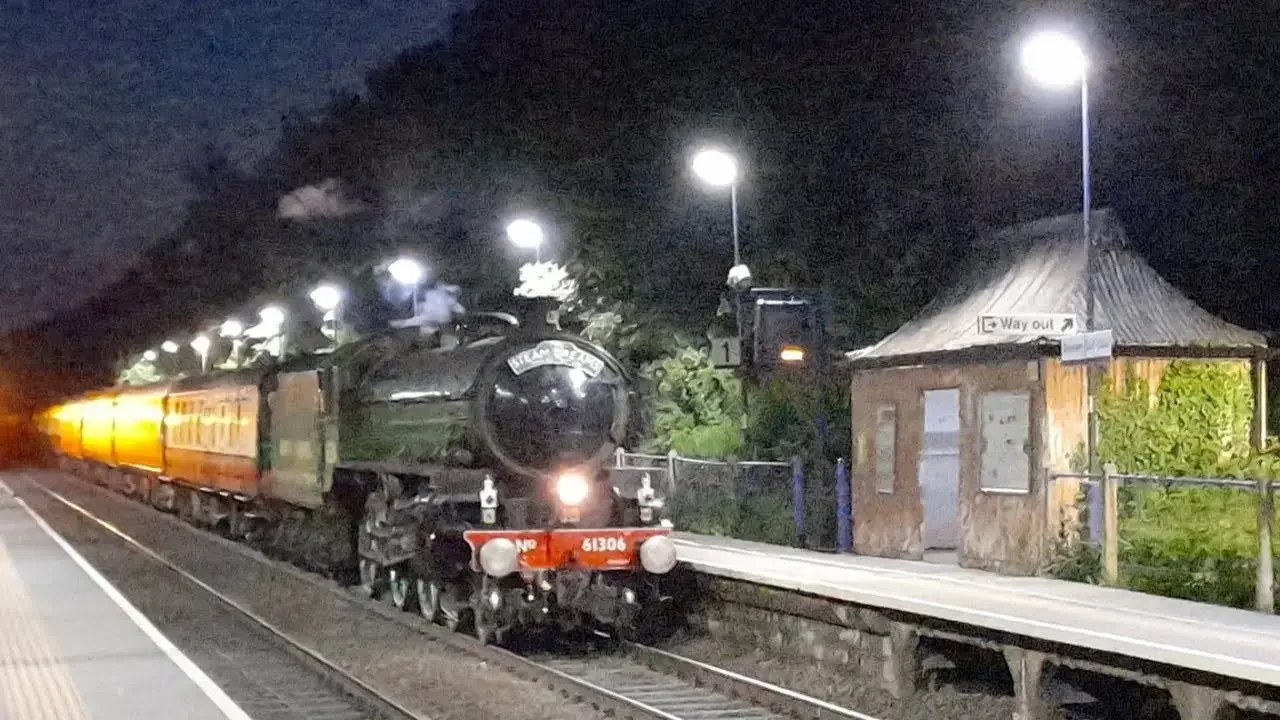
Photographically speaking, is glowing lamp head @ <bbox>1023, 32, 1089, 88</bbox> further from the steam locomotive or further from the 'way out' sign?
the steam locomotive

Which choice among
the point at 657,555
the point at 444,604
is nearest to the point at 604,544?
the point at 657,555

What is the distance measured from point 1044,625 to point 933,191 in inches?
536

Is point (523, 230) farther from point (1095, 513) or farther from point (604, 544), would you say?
point (1095, 513)

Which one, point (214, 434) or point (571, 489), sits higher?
point (214, 434)

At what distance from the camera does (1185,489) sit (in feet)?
46.4

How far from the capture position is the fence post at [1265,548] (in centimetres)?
1244

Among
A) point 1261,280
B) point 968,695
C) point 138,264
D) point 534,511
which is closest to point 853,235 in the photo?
point 1261,280

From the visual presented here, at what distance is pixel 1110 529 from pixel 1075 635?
4.07 metres

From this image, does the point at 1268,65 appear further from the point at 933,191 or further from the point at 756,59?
the point at 756,59

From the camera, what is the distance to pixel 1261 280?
21.8m

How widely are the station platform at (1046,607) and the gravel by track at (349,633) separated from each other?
2.82 metres

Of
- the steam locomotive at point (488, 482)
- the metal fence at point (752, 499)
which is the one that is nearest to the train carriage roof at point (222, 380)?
the steam locomotive at point (488, 482)

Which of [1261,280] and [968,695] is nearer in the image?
[968,695]

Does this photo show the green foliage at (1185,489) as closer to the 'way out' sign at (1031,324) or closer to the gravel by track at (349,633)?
the 'way out' sign at (1031,324)
